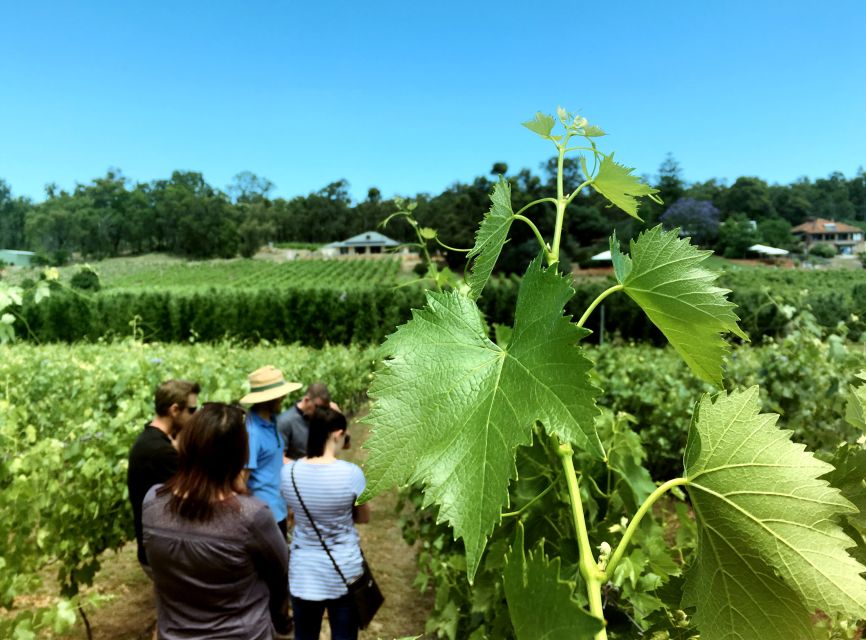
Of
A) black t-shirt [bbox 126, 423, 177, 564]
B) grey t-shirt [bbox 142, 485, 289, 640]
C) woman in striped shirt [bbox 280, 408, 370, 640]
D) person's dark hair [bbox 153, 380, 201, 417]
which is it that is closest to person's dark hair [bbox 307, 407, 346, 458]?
woman in striped shirt [bbox 280, 408, 370, 640]

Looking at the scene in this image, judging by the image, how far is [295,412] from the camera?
5.36 m

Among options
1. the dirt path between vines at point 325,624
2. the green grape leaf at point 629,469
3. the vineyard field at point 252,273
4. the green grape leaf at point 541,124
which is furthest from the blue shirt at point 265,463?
the vineyard field at point 252,273

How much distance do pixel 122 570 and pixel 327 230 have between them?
10638cm

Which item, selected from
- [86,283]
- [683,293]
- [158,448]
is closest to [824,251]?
[158,448]

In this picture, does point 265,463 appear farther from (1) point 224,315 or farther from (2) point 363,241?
(2) point 363,241

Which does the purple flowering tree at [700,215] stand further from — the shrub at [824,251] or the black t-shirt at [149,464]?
the black t-shirt at [149,464]

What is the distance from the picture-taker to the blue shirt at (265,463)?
4.30m

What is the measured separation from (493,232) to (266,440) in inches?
157

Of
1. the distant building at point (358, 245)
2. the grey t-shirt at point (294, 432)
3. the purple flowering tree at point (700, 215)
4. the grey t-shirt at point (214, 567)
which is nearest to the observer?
the grey t-shirt at point (214, 567)

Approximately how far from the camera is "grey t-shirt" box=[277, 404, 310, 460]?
518 cm

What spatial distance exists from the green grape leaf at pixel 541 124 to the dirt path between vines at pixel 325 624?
441 centimetres

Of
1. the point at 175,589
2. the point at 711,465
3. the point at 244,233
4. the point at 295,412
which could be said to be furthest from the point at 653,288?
the point at 244,233

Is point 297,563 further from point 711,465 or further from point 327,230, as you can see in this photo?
point 327,230

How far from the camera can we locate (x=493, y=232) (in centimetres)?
76
